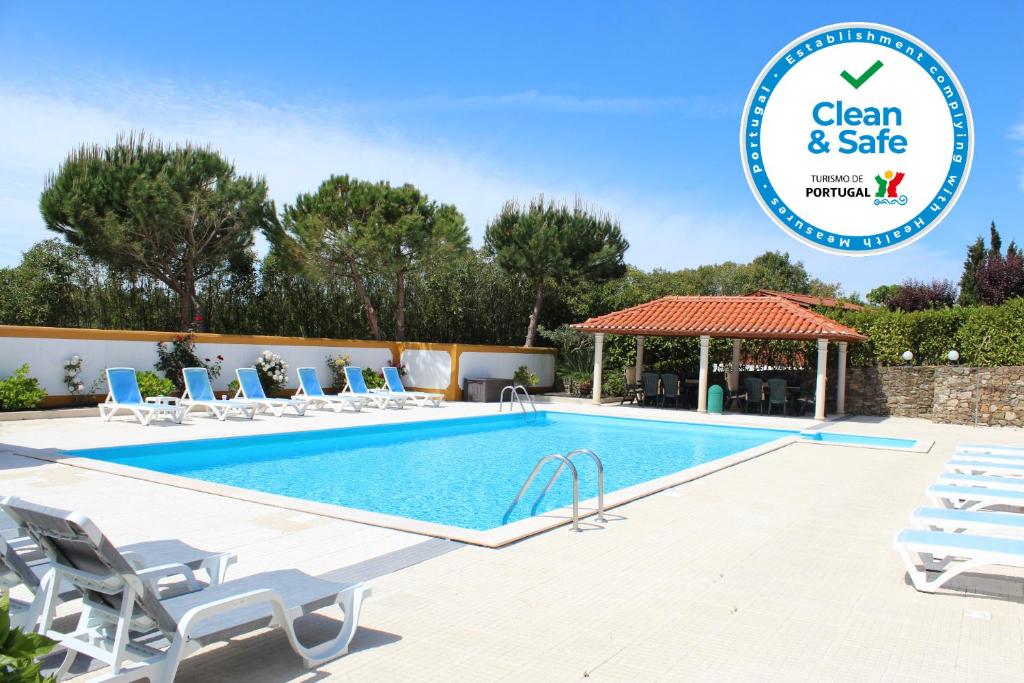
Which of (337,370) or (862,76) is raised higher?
(862,76)

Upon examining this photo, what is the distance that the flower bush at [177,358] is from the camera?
636 inches

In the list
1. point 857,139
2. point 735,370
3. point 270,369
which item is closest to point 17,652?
point 857,139

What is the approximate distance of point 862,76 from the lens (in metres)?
11.4

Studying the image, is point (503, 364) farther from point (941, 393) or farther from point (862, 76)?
point (862, 76)

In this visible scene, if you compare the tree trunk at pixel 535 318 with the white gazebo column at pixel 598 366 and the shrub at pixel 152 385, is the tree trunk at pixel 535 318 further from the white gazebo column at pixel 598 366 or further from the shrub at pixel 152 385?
the shrub at pixel 152 385

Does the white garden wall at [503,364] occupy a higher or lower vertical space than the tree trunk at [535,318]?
lower

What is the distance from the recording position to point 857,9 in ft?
37.3

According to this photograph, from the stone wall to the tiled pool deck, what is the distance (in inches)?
467

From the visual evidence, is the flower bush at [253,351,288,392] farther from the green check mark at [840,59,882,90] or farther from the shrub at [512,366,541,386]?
the green check mark at [840,59,882,90]

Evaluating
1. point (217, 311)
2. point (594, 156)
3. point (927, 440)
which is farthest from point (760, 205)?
point (217, 311)

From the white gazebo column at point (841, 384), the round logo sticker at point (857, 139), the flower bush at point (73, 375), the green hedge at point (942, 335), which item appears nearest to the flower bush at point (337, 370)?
the flower bush at point (73, 375)

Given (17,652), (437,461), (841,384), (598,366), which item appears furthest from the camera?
(598,366)

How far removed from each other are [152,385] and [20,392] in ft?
7.46

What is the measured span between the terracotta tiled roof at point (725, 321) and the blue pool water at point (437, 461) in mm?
3531
